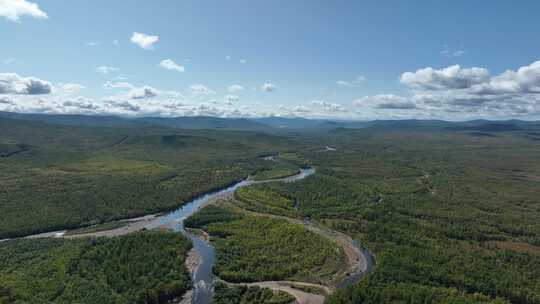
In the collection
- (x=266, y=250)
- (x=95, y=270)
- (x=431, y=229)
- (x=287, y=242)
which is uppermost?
(x=431, y=229)

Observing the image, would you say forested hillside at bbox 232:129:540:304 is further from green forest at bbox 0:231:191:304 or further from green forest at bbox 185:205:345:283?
green forest at bbox 0:231:191:304

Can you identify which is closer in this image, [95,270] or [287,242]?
[95,270]

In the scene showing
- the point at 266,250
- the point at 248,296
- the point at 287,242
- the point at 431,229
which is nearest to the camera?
the point at 248,296

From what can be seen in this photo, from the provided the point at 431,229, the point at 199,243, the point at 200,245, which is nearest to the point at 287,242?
the point at 200,245

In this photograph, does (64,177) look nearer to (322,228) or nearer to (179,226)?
(179,226)

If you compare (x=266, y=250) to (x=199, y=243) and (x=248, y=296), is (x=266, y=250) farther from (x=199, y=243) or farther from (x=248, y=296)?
(x=248, y=296)

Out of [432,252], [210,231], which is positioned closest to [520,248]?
[432,252]

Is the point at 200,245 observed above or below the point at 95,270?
below

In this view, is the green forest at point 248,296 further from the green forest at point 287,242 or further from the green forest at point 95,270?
the green forest at point 95,270
